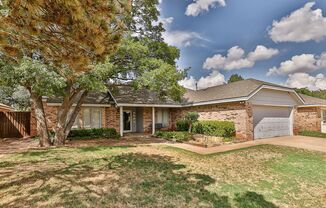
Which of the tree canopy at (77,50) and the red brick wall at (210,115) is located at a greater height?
the tree canopy at (77,50)

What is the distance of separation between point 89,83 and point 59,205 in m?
6.57

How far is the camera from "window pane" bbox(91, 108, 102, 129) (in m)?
17.1

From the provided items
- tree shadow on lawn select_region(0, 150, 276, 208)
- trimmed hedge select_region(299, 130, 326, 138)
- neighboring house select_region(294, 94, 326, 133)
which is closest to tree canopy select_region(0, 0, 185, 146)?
tree shadow on lawn select_region(0, 150, 276, 208)

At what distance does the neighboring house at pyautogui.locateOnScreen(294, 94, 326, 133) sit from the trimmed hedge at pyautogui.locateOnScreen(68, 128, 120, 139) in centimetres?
1533

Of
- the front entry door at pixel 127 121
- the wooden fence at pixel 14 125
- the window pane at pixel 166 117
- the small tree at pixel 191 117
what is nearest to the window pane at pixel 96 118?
the front entry door at pixel 127 121

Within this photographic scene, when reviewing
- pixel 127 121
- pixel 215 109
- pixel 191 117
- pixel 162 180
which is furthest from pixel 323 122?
pixel 162 180

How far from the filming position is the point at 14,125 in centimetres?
1594

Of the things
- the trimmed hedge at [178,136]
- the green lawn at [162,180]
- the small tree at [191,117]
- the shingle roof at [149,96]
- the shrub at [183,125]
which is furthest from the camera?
the shrub at [183,125]

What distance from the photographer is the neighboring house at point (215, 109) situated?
1391cm

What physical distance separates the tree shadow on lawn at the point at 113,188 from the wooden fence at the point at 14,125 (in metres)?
11.2

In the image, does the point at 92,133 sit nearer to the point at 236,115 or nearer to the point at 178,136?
the point at 178,136

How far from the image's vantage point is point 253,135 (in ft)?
45.9

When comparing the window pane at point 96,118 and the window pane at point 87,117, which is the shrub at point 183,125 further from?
the window pane at point 87,117

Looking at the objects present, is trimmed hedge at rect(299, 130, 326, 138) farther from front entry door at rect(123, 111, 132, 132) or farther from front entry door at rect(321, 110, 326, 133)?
front entry door at rect(123, 111, 132, 132)
